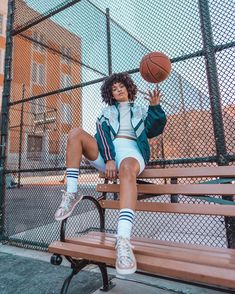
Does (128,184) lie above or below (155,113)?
below

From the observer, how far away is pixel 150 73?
2508 millimetres

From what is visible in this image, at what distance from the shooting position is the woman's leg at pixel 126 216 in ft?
4.80

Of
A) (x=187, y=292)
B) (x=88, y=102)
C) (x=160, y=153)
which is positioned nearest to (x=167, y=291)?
(x=187, y=292)

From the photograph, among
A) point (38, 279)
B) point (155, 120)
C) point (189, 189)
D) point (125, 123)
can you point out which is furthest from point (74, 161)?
point (38, 279)

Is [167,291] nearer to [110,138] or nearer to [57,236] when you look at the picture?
[110,138]

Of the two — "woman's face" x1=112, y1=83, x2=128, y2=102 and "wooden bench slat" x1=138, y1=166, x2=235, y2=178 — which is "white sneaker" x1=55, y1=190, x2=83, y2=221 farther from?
"woman's face" x1=112, y1=83, x2=128, y2=102

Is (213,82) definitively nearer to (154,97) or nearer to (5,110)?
(154,97)

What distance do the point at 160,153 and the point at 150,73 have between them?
1139 mm

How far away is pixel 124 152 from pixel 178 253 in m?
0.94

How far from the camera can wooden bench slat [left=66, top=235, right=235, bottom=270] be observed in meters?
1.43

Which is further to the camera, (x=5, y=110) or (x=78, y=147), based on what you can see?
(x=5, y=110)

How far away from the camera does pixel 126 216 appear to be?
5.67 feet

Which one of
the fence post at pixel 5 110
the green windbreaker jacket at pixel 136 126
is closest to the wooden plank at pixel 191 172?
the green windbreaker jacket at pixel 136 126

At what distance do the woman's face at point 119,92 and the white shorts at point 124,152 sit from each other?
0.47 m
